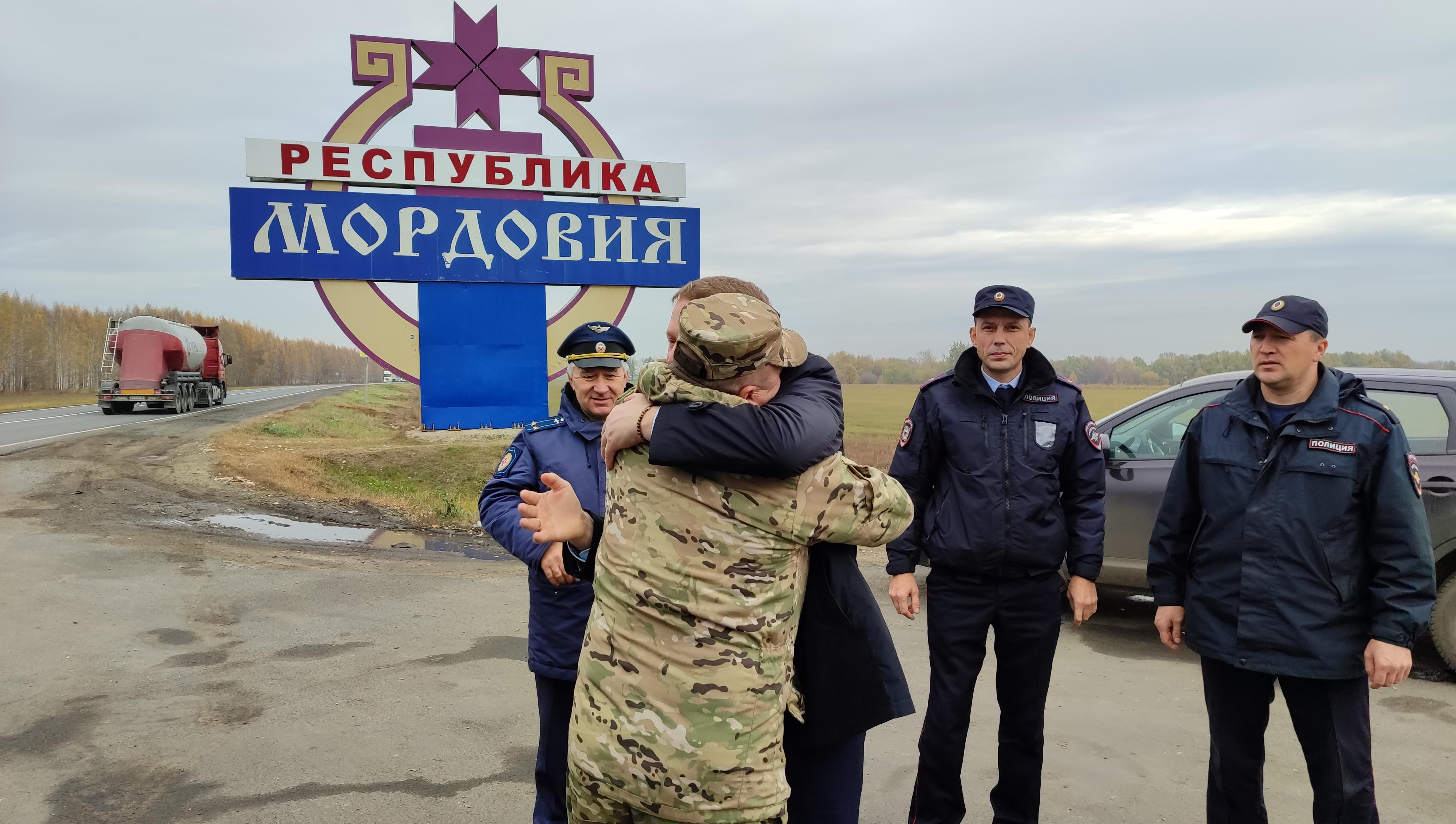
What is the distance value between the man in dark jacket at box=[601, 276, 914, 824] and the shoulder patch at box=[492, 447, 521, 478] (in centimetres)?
97

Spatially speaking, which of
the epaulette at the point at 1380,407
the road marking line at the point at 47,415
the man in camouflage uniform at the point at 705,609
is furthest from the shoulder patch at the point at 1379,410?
the road marking line at the point at 47,415

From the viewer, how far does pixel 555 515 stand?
188cm

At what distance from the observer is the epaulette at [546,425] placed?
2.66 metres

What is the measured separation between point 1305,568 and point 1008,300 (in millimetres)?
1125

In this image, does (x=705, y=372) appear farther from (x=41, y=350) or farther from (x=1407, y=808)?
(x=41, y=350)

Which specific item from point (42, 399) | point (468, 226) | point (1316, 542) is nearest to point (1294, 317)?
point (1316, 542)

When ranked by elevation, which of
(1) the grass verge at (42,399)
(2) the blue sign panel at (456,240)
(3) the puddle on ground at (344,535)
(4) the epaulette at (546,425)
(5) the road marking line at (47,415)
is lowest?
(1) the grass verge at (42,399)

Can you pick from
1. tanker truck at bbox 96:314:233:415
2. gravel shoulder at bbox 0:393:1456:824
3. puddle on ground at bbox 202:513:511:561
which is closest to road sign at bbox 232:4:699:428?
puddle on ground at bbox 202:513:511:561

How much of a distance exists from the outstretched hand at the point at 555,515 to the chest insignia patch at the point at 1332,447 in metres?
A: 1.94

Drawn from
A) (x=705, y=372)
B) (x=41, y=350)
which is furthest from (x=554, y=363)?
(x=41, y=350)

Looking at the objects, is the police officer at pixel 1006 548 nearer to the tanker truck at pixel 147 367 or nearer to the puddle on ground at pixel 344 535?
the puddle on ground at pixel 344 535

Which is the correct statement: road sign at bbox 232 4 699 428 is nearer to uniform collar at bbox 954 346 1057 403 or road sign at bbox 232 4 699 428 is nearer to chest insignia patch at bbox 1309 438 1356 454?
uniform collar at bbox 954 346 1057 403

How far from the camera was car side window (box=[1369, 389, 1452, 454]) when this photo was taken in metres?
4.42

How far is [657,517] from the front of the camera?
154cm
